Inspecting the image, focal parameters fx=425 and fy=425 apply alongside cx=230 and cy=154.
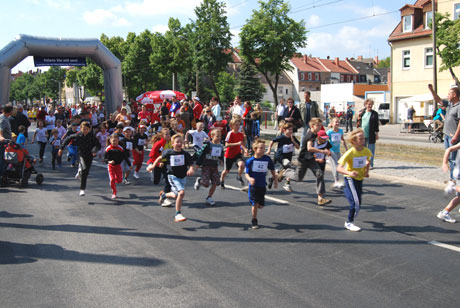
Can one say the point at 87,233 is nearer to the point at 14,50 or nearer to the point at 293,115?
the point at 293,115

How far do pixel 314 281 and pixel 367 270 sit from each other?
77 cm

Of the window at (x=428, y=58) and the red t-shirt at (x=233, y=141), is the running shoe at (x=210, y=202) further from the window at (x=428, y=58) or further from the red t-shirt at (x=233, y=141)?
the window at (x=428, y=58)

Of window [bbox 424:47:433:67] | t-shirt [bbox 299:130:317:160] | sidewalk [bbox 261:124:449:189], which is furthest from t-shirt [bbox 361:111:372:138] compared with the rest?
window [bbox 424:47:433:67]

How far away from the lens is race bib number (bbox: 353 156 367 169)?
677 cm

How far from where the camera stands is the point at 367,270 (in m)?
5.05

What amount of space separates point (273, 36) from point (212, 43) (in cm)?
542

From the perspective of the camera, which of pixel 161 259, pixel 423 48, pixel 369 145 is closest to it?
pixel 161 259

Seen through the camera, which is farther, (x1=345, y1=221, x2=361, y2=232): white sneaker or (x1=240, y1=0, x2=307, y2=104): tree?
(x1=240, y1=0, x2=307, y2=104): tree

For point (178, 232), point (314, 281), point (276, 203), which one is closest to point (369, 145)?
point (276, 203)

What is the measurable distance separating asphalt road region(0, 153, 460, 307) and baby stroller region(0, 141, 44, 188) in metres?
1.70

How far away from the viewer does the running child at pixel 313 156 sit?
8.38 m

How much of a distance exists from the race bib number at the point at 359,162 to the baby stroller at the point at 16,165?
324 inches

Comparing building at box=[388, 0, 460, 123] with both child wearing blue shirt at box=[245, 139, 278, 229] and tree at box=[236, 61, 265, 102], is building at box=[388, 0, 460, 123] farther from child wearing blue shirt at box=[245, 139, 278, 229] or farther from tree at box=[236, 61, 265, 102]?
child wearing blue shirt at box=[245, 139, 278, 229]

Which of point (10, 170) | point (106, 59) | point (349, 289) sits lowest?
point (349, 289)
